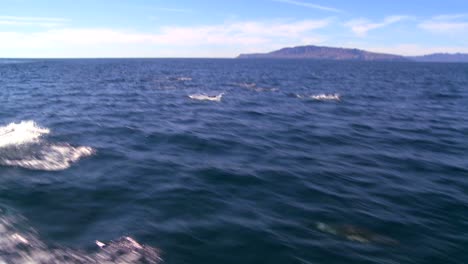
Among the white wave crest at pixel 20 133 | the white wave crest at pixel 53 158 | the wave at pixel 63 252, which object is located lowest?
the wave at pixel 63 252

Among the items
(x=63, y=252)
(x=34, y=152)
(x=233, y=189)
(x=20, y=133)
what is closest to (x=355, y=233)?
(x=233, y=189)

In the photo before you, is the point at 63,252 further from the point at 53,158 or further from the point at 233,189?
the point at 53,158

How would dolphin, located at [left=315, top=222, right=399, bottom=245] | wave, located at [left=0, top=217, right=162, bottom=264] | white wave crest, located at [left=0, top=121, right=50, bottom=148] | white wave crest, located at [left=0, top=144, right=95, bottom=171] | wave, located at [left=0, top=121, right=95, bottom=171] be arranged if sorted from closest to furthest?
wave, located at [left=0, top=217, right=162, bottom=264] → dolphin, located at [left=315, top=222, right=399, bottom=245] → white wave crest, located at [left=0, top=144, right=95, bottom=171] → wave, located at [left=0, top=121, right=95, bottom=171] → white wave crest, located at [left=0, top=121, right=50, bottom=148]

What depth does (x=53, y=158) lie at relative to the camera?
14227 millimetres

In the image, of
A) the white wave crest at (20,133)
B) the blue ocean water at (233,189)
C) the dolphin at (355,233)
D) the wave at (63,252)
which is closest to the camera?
the wave at (63,252)

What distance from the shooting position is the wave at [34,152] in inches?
531

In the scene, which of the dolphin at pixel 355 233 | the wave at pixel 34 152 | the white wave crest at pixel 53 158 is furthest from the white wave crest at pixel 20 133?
the dolphin at pixel 355 233

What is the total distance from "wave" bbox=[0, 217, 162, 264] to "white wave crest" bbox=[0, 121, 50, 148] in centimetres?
899

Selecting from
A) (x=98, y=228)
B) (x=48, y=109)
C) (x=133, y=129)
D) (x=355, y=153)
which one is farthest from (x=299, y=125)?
(x=48, y=109)

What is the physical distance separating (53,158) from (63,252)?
767cm

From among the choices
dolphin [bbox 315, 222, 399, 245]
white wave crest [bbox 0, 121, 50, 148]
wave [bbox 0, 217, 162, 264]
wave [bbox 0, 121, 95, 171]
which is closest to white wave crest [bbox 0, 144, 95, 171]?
wave [bbox 0, 121, 95, 171]

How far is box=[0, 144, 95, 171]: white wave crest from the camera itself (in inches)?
525

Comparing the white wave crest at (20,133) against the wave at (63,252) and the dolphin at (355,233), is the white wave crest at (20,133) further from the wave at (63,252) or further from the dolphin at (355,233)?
the dolphin at (355,233)

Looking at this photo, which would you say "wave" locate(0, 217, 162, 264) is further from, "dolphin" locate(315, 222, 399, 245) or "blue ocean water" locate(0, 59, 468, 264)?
"dolphin" locate(315, 222, 399, 245)
